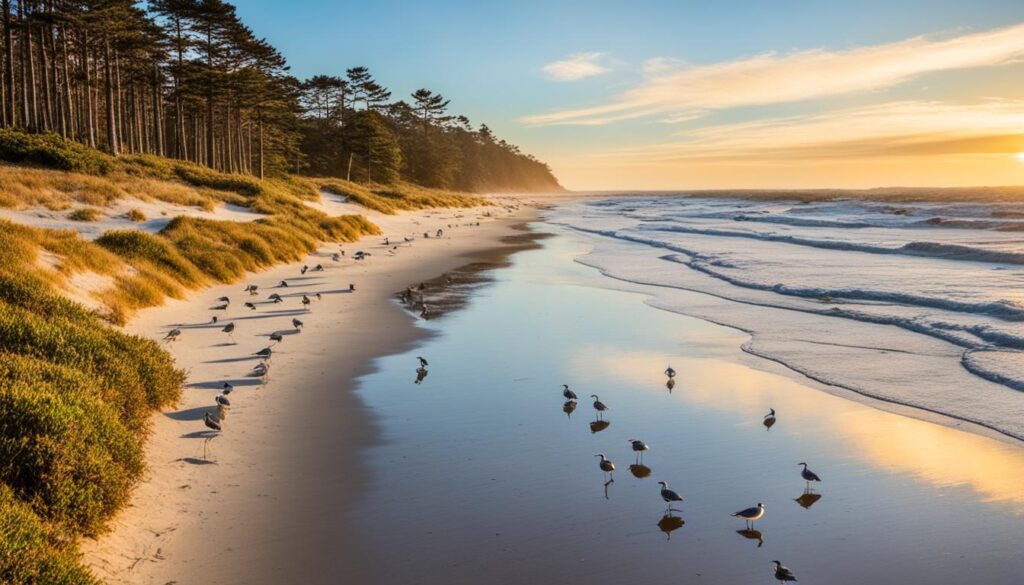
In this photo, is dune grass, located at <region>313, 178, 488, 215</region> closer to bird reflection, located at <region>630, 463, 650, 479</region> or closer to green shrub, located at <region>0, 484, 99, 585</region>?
bird reflection, located at <region>630, 463, 650, 479</region>

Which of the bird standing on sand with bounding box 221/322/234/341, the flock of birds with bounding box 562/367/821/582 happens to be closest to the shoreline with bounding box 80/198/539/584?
the bird standing on sand with bounding box 221/322/234/341

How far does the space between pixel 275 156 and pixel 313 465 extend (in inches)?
3009

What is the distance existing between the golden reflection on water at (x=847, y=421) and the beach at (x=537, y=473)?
0.15ft

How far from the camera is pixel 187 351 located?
12.2m

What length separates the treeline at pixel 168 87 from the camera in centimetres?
4159

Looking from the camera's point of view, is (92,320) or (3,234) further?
(3,234)

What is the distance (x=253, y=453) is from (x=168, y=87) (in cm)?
6983

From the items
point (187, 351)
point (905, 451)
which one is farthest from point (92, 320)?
point (905, 451)

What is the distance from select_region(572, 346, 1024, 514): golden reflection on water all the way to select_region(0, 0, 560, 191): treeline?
3977 cm

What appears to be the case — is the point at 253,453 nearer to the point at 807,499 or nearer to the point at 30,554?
the point at 30,554

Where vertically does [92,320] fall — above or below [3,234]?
below

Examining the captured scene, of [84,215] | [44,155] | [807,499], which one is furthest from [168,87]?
[807,499]

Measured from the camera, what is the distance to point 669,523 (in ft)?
21.7

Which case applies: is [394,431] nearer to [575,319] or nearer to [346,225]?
[575,319]
